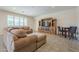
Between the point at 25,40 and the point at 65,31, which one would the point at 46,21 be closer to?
the point at 65,31

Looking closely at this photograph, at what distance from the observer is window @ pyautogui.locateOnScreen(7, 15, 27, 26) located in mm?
2583

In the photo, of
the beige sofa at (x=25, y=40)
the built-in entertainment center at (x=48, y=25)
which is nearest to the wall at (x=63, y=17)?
the built-in entertainment center at (x=48, y=25)

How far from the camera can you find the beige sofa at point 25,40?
2229 millimetres

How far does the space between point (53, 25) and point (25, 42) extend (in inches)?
43.1

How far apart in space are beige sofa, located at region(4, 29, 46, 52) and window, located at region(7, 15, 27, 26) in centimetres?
21

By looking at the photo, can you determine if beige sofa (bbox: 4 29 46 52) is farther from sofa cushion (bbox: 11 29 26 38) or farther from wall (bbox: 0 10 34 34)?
wall (bbox: 0 10 34 34)

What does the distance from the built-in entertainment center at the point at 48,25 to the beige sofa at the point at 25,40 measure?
31 cm

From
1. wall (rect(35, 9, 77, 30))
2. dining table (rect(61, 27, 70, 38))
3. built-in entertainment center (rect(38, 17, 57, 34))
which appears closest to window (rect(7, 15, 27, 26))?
wall (rect(35, 9, 77, 30))

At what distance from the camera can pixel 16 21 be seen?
260 cm

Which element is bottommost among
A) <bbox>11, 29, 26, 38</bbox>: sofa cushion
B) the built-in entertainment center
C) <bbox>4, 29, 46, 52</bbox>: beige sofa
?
<bbox>4, 29, 46, 52</bbox>: beige sofa

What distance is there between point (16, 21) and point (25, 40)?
2.17 ft

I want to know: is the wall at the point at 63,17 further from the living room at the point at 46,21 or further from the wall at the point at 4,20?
the wall at the point at 4,20
